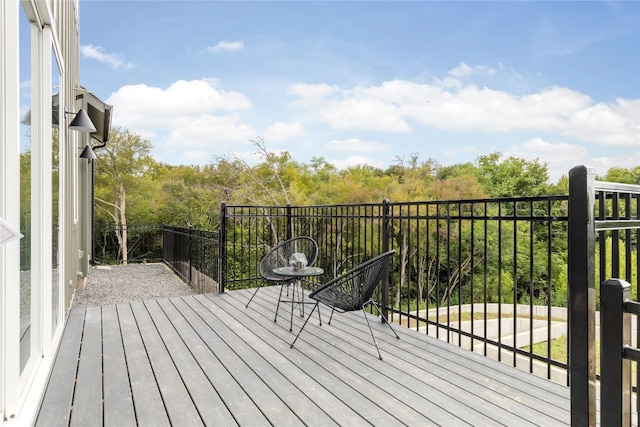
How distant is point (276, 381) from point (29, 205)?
5.53ft

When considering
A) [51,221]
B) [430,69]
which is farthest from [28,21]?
[430,69]

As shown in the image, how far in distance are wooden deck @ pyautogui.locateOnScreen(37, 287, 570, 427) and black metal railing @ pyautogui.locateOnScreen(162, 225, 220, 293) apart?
1.90 m

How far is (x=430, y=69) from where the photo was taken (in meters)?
25.2

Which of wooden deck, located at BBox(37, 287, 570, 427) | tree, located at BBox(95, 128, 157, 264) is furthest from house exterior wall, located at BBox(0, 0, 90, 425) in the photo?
tree, located at BBox(95, 128, 157, 264)

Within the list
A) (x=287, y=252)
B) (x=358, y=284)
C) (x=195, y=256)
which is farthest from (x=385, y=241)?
(x=195, y=256)

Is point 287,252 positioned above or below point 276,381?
above

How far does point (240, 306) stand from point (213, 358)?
151 cm

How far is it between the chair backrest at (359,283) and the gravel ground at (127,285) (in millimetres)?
4207

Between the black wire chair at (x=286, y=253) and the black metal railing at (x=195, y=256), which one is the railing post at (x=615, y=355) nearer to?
the black wire chair at (x=286, y=253)

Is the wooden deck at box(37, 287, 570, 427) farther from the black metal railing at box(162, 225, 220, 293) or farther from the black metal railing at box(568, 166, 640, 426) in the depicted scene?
the black metal railing at box(162, 225, 220, 293)

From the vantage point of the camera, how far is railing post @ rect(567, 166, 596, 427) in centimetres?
109

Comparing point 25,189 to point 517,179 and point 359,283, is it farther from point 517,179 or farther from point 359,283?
point 517,179

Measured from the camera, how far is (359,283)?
2.85m

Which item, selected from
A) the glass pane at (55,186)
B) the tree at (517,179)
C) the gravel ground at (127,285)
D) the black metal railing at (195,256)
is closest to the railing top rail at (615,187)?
the glass pane at (55,186)
